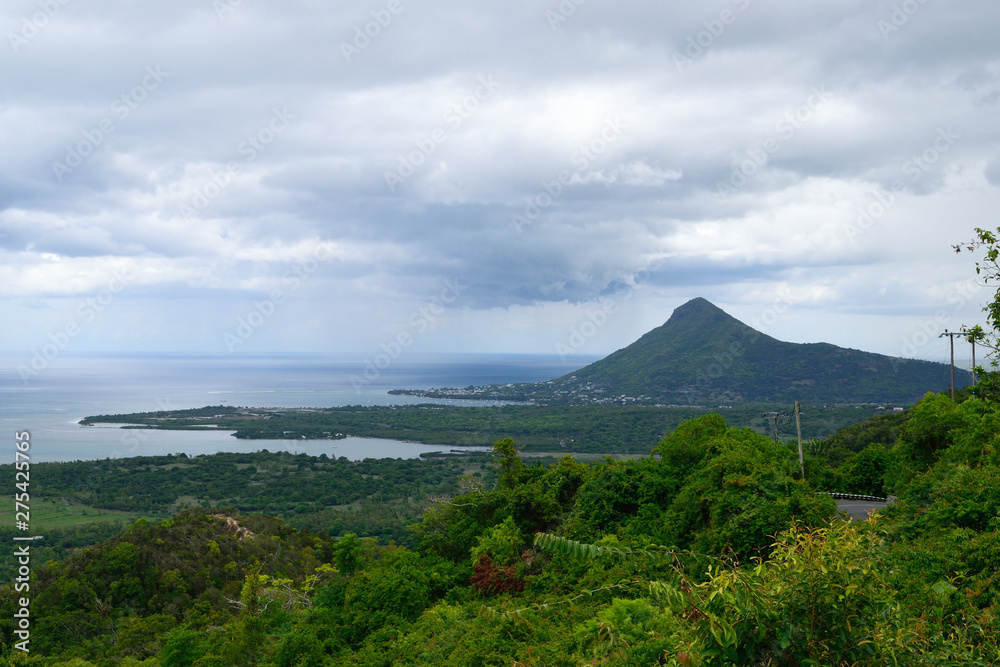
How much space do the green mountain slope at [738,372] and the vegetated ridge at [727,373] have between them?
0.57 ft

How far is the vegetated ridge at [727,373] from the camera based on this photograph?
117500 mm

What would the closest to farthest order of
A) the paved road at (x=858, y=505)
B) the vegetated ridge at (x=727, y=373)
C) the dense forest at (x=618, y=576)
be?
the dense forest at (x=618, y=576) < the paved road at (x=858, y=505) < the vegetated ridge at (x=727, y=373)

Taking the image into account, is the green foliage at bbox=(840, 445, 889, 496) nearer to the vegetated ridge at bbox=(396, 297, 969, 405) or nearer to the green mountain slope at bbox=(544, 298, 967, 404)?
the vegetated ridge at bbox=(396, 297, 969, 405)

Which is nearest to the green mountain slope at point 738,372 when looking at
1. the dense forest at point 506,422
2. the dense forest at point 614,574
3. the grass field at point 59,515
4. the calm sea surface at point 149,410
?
the dense forest at point 506,422

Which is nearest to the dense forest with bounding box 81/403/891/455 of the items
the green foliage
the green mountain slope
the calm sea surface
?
the calm sea surface

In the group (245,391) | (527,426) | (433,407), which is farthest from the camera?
(245,391)

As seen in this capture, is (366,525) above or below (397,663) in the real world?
below

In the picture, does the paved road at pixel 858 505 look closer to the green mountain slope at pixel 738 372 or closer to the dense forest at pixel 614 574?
the dense forest at pixel 614 574

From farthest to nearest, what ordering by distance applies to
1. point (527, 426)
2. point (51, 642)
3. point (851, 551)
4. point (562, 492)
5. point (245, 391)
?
1. point (245, 391)
2. point (527, 426)
3. point (51, 642)
4. point (562, 492)
5. point (851, 551)

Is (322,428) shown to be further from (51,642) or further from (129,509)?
(51,642)

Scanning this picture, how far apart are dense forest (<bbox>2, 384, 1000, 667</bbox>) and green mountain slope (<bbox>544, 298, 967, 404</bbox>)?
10224cm

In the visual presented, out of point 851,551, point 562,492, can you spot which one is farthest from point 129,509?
point 851,551

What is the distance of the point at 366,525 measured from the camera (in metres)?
44.9

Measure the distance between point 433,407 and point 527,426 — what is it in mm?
38039
